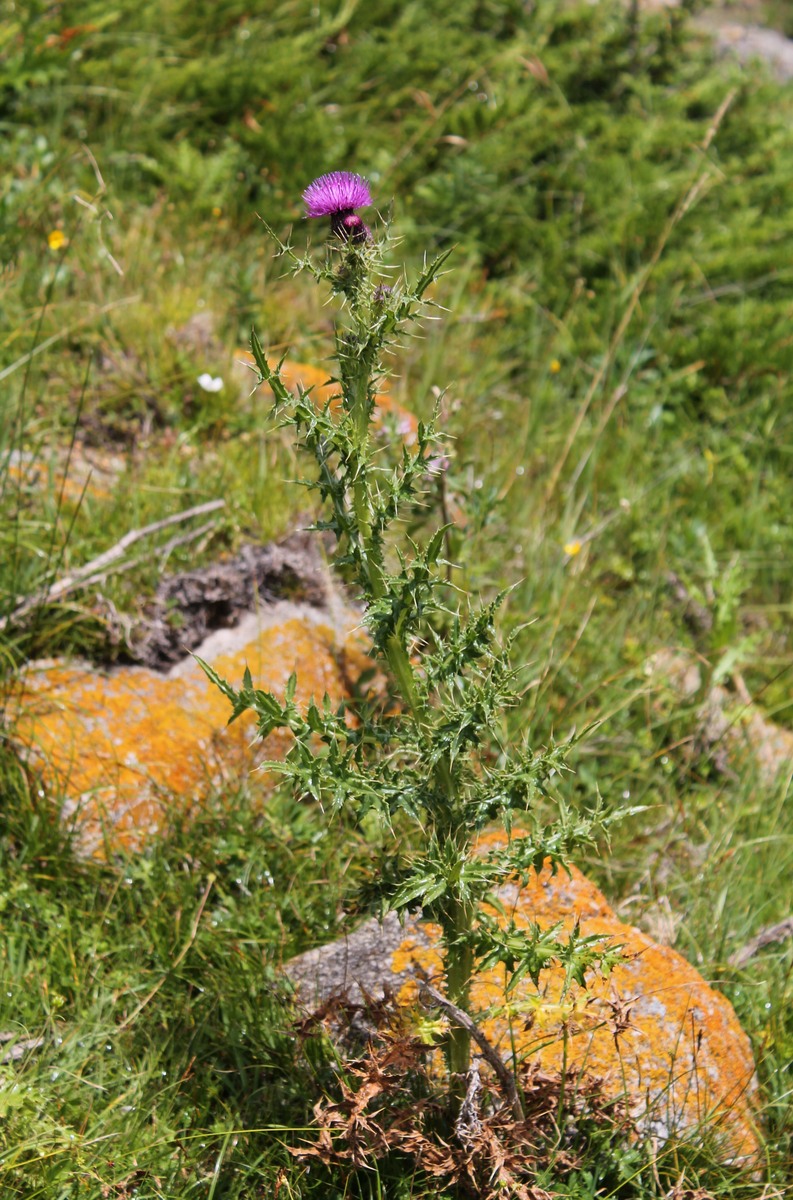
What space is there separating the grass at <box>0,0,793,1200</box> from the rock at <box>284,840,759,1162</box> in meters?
0.10

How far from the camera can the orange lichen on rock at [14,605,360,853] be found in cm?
299

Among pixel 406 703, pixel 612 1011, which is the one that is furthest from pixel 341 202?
pixel 612 1011

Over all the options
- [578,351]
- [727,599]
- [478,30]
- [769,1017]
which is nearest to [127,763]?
[769,1017]

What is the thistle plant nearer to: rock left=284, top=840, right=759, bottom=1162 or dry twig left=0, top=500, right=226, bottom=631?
rock left=284, top=840, right=759, bottom=1162

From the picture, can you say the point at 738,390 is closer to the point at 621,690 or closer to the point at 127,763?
the point at 621,690

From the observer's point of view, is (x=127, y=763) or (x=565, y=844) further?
(x=127, y=763)

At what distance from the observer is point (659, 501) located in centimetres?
465

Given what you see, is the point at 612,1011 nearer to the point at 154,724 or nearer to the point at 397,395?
the point at 154,724

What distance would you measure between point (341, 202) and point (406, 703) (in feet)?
3.03

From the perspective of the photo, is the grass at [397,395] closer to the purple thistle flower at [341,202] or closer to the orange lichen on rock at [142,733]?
the orange lichen on rock at [142,733]

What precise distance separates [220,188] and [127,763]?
3.20 metres

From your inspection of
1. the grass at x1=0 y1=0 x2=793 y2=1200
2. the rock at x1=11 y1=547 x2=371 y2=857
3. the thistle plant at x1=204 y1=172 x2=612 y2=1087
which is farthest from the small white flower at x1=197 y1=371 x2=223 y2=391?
the thistle plant at x1=204 y1=172 x2=612 y2=1087

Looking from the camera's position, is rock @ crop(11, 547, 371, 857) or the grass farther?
rock @ crop(11, 547, 371, 857)

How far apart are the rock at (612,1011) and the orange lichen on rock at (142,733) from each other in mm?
628
